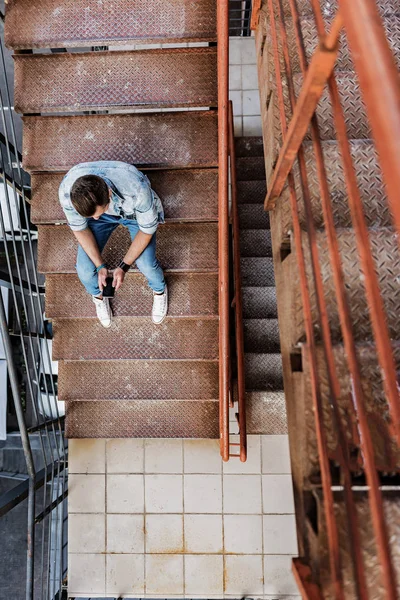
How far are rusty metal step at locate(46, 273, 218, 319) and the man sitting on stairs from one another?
111 mm

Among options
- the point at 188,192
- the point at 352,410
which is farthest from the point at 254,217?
the point at 352,410

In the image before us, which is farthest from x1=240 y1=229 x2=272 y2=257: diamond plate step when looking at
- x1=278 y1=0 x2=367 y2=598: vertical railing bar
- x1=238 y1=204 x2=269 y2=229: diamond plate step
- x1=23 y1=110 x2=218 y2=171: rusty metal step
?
x1=278 y1=0 x2=367 y2=598: vertical railing bar

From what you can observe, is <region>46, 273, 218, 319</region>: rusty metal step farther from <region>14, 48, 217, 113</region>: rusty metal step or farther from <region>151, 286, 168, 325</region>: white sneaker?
<region>14, 48, 217, 113</region>: rusty metal step

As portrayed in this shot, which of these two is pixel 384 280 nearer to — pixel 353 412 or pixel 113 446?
pixel 353 412

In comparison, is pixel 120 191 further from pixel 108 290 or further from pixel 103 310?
pixel 103 310

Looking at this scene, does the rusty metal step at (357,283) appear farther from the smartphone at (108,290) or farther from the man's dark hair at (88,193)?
the smartphone at (108,290)

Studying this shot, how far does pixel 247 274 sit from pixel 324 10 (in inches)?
83.9

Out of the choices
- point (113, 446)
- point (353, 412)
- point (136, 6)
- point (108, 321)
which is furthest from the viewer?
point (113, 446)

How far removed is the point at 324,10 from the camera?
2.42 meters

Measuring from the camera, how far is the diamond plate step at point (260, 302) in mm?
3826

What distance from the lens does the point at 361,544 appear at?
140 centimetres

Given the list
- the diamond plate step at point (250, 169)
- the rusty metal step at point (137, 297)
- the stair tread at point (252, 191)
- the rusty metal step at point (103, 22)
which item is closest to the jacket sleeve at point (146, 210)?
the rusty metal step at point (137, 297)

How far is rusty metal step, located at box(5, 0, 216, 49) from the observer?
272cm

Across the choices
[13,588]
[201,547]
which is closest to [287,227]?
[201,547]
